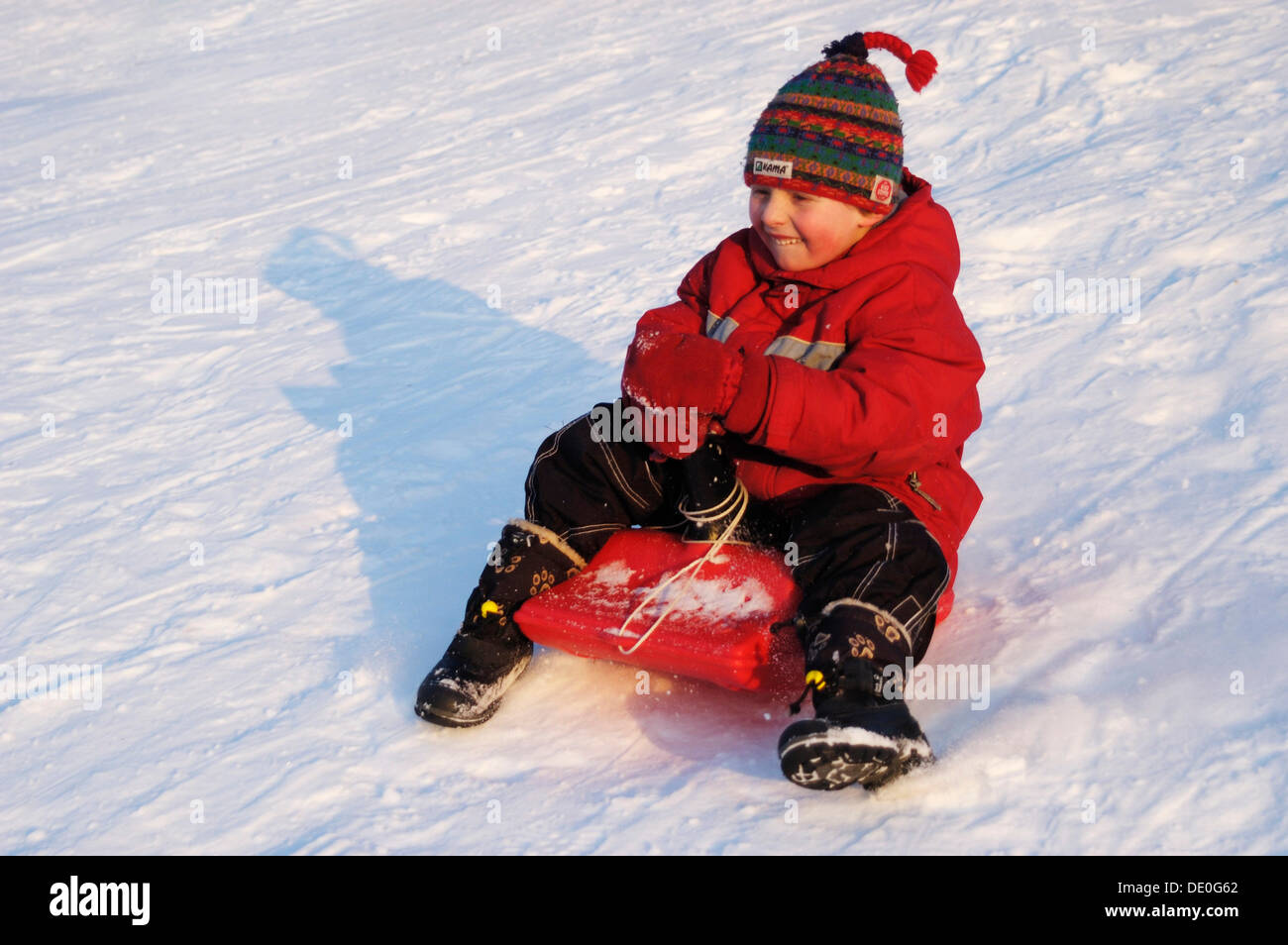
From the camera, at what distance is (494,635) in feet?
7.27

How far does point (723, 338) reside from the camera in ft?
7.63

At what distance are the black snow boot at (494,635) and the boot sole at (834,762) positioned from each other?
617 mm

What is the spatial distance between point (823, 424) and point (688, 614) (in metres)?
0.39

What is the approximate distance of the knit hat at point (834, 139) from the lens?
216cm

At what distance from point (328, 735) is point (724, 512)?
798mm

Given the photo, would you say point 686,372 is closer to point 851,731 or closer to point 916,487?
point 916,487

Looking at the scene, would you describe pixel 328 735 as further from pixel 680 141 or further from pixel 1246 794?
pixel 680 141

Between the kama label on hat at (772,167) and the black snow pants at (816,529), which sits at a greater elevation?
the kama label on hat at (772,167)

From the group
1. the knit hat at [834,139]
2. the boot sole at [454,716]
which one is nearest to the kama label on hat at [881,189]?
the knit hat at [834,139]

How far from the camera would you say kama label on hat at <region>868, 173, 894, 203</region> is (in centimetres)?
218

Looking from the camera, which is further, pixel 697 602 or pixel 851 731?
pixel 697 602

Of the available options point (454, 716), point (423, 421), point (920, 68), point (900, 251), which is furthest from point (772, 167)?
point (423, 421)

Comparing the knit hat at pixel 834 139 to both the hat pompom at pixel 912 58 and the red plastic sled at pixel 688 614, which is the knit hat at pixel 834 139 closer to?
the hat pompom at pixel 912 58
